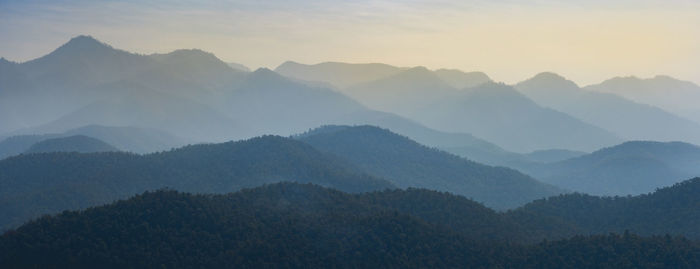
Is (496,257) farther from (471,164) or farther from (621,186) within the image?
(621,186)

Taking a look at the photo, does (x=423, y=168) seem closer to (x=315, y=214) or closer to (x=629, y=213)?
(x=629, y=213)

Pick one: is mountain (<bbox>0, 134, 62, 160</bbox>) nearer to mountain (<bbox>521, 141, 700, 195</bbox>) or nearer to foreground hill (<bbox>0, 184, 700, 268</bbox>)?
mountain (<bbox>521, 141, 700, 195</bbox>)

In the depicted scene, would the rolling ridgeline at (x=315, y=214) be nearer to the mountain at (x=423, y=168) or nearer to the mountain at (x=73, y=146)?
the mountain at (x=423, y=168)

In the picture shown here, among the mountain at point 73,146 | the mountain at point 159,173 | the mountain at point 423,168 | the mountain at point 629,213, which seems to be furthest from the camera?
the mountain at point 73,146

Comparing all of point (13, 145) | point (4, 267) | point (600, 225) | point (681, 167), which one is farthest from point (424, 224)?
point (13, 145)

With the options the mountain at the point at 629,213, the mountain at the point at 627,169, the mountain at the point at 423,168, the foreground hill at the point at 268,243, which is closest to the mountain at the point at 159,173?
the mountain at the point at 423,168
